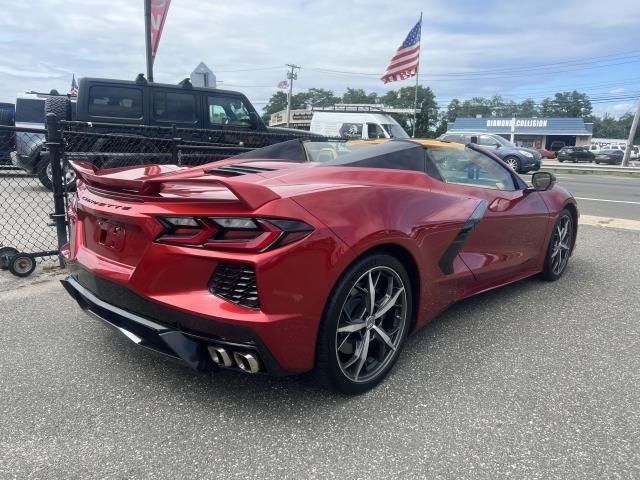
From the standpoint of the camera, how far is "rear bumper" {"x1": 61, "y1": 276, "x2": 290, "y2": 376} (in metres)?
2.14

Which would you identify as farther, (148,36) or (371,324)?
(148,36)

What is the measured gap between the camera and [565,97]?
104 meters

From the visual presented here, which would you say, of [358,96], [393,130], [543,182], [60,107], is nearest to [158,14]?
[60,107]

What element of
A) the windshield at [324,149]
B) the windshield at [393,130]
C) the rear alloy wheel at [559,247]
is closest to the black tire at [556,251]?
the rear alloy wheel at [559,247]

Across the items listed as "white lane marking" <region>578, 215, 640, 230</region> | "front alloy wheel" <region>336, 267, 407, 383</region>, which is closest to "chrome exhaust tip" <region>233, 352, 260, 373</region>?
"front alloy wheel" <region>336, 267, 407, 383</region>

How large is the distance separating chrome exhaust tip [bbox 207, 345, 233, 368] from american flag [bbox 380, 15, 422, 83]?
1856 cm

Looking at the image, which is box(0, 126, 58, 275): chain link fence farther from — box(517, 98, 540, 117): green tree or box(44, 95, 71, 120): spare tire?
box(517, 98, 540, 117): green tree

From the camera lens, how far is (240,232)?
2.15 meters

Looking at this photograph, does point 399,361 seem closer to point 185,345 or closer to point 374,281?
point 374,281

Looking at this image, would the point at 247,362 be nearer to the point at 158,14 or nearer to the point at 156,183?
the point at 156,183

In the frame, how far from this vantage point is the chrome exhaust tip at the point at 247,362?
2158mm

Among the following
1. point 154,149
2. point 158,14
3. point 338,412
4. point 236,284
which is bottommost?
point 338,412

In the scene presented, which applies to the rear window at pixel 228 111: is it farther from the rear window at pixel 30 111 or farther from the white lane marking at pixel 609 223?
the rear window at pixel 30 111

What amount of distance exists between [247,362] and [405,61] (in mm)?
19401
